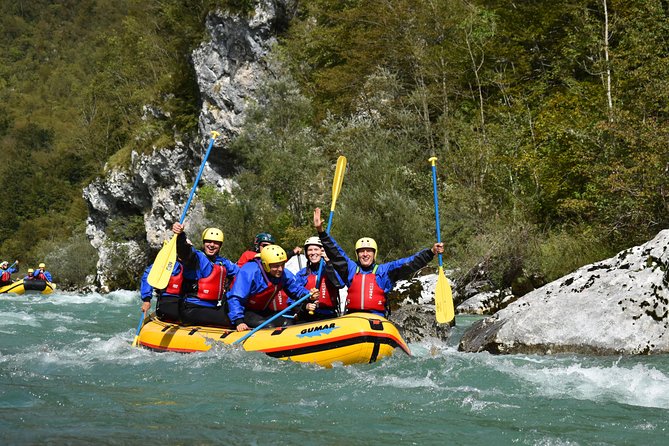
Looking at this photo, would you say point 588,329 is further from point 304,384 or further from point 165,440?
point 165,440

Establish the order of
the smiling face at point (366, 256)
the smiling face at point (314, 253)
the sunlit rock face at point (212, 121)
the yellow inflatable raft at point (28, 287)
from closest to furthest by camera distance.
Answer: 1. the smiling face at point (366, 256)
2. the smiling face at point (314, 253)
3. the yellow inflatable raft at point (28, 287)
4. the sunlit rock face at point (212, 121)

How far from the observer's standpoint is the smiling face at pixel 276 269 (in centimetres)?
765

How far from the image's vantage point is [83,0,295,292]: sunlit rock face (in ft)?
101

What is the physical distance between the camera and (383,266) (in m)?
7.88

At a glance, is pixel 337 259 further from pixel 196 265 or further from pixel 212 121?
pixel 212 121

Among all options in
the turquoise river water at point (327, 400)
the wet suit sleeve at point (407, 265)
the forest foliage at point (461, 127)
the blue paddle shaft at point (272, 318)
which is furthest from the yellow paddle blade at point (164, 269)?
the forest foliage at point (461, 127)

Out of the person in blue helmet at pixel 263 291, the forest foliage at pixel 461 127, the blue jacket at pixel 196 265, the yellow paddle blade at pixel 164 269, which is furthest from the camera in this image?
the forest foliage at pixel 461 127

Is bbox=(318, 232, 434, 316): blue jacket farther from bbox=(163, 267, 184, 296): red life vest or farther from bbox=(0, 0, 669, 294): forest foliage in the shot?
bbox=(0, 0, 669, 294): forest foliage

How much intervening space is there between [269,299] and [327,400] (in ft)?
9.54

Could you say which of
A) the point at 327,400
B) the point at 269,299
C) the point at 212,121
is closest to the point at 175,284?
the point at 269,299

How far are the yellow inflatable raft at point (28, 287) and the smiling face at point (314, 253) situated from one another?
18191mm

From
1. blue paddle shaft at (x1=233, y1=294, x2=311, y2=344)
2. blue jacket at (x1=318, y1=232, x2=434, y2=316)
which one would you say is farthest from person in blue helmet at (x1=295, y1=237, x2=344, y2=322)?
blue paddle shaft at (x1=233, y1=294, x2=311, y2=344)

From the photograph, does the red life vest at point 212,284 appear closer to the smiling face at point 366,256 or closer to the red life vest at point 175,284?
the red life vest at point 175,284

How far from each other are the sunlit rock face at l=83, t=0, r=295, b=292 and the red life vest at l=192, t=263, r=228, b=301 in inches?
771
